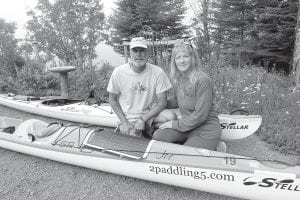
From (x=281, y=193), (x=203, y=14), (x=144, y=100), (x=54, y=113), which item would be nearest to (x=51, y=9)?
(x=203, y=14)

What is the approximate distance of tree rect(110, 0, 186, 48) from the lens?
1455 centimetres

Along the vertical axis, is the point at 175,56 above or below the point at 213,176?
above

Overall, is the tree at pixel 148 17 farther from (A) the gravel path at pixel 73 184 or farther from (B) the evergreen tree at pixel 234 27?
(A) the gravel path at pixel 73 184

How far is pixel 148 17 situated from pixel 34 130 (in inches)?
467

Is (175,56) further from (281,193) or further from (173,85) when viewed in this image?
(281,193)

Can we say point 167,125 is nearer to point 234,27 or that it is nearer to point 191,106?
point 191,106

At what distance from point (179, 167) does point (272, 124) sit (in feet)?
8.20

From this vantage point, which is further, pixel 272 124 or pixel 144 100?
pixel 272 124

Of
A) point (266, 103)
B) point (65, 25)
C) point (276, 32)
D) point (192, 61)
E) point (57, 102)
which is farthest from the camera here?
point (65, 25)

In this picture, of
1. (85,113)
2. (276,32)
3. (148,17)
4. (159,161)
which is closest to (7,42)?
(148,17)

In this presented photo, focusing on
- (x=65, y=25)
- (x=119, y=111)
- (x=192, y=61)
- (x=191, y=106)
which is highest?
(x=65, y=25)

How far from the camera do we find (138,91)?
376 cm

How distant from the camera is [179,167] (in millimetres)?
3010

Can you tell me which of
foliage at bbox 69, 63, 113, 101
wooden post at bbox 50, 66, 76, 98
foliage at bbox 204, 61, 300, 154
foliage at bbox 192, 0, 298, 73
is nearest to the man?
foliage at bbox 204, 61, 300, 154
